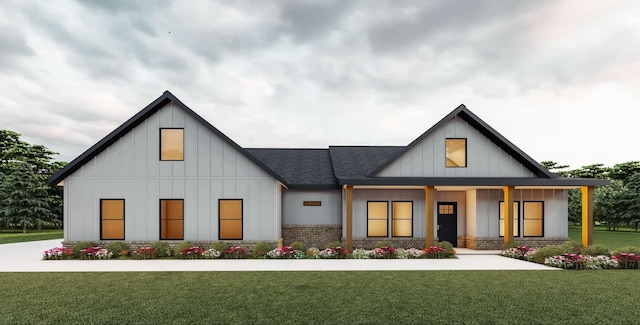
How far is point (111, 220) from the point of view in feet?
53.1

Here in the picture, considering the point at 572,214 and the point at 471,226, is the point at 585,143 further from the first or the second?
the point at 471,226

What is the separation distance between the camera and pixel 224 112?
1400 inches

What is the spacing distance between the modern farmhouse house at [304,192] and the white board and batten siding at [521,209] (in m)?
0.05

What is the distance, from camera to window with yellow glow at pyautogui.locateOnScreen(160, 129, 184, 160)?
16047mm

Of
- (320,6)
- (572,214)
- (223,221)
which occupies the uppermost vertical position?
(320,6)

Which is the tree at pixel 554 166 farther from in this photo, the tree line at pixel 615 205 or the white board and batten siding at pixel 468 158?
the white board and batten siding at pixel 468 158

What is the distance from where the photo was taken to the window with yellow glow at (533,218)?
18.6 metres

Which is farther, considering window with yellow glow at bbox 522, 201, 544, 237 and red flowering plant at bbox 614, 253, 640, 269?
window with yellow glow at bbox 522, 201, 544, 237

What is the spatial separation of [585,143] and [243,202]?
44.5m

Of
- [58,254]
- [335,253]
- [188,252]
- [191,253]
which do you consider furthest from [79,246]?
[335,253]

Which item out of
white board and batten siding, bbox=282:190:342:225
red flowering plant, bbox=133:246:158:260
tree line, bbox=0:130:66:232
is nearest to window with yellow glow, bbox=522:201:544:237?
white board and batten siding, bbox=282:190:342:225

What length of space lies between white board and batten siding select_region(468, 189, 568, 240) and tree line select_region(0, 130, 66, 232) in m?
35.9

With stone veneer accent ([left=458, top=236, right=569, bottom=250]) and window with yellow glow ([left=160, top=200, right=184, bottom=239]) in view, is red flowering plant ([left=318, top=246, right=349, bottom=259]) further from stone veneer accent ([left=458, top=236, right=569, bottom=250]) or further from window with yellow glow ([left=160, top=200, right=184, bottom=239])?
window with yellow glow ([left=160, top=200, right=184, bottom=239])

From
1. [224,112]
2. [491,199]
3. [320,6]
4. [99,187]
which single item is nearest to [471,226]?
[491,199]
